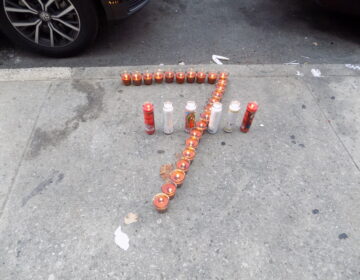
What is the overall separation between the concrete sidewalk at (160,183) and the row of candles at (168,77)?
0.08 metres

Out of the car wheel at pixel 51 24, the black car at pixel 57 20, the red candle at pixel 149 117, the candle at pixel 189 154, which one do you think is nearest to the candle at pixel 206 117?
the candle at pixel 189 154

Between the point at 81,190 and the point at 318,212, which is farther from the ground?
the point at 318,212

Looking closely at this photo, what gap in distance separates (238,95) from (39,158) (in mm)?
2164

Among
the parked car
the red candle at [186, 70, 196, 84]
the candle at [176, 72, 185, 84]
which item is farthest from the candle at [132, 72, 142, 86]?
the parked car

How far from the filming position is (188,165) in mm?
2117

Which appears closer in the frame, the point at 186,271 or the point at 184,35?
the point at 186,271

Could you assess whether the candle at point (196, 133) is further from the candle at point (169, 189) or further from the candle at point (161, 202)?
the candle at point (161, 202)

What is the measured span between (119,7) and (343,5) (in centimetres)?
292

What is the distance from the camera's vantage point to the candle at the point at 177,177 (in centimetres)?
199

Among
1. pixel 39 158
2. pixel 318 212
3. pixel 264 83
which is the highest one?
pixel 264 83

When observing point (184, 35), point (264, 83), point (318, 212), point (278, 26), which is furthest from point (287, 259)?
point (278, 26)

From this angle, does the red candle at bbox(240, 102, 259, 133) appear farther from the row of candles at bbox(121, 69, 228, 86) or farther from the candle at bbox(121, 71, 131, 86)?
the candle at bbox(121, 71, 131, 86)

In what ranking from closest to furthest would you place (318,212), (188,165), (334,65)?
1. (318,212)
2. (188,165)
3. (334,65)

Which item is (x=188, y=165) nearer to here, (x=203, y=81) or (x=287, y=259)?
(x=287, y=259)
